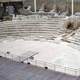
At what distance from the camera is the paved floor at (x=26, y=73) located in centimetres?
1291

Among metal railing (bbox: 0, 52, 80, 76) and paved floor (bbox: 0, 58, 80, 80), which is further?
metal railing (bbox: 0, 52, 80, 76)

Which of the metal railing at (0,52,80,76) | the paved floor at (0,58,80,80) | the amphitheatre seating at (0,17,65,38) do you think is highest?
the amphitheatre seating at (0,17,65,38)

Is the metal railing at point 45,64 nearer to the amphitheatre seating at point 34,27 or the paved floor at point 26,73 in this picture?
the paved floor at point 26,73

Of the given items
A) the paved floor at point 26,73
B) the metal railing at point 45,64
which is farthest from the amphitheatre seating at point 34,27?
the paved floor at point 26,73

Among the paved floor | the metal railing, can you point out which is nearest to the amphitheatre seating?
the metal railing

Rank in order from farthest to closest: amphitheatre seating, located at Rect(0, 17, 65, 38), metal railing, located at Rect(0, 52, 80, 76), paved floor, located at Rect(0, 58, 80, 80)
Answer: amphitheatre seating, located at Rect(0, 17, 65, 38) < metal railing, located at Rect(0, 52, 80, 76) < paved floor, located at Rect(0, 58, 80, 80)

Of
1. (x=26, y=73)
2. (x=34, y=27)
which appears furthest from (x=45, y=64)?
(x=34, y=27)

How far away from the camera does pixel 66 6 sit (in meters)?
24.8

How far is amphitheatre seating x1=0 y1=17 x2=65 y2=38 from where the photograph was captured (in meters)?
22.0

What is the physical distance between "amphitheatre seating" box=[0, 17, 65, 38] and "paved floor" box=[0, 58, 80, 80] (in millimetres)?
7246

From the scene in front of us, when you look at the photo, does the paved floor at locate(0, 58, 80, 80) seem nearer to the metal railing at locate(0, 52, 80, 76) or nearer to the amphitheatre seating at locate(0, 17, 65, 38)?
the metal railing at locate(0, 52, 80, 76)

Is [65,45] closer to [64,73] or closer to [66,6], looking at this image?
[64,73]

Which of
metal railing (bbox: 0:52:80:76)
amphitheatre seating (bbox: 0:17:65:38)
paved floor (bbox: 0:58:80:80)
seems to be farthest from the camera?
amphitheatre seating (bbox: 0:17:65:38)

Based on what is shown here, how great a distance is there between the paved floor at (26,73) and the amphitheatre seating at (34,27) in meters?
7.25
